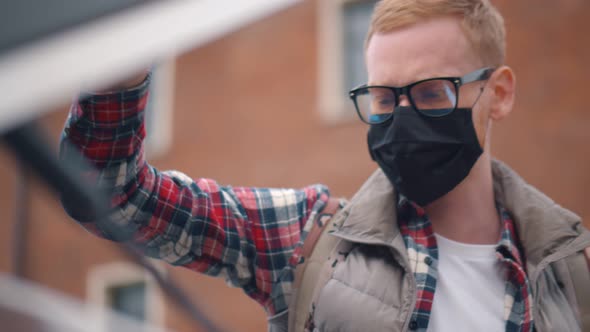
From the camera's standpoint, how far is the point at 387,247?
1548mm

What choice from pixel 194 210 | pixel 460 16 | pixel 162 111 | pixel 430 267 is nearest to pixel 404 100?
pixel 460 16

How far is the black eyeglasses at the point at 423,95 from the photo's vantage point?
5.29 ft

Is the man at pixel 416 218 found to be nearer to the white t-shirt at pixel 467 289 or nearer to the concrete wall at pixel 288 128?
the white t-shirt at pixel 467 289

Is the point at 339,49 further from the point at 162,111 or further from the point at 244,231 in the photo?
the point at 244,231

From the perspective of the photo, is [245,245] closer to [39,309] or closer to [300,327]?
[300,327]

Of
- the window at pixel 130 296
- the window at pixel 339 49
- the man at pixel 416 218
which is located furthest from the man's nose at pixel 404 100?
the window at pixel 130 296

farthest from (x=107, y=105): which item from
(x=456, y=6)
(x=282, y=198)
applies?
(x=456, y=6)

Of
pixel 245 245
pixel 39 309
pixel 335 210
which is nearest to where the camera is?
pixel 39 309

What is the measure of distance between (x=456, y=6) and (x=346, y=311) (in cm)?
87

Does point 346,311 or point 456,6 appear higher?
point 456,6

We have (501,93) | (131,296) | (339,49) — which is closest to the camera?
(501,93)

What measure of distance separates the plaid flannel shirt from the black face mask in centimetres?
8

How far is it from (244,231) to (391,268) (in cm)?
36

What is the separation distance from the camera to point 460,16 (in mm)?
1720
